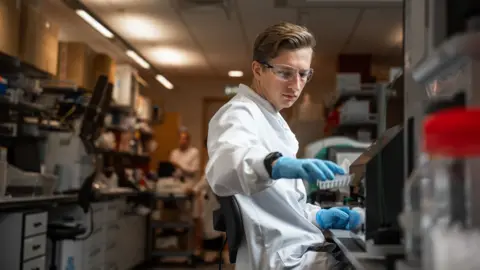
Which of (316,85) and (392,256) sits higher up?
(316,85)

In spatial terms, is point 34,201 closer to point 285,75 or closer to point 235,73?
point 285,75

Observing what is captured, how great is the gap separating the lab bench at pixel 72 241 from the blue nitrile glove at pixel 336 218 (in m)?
1.88

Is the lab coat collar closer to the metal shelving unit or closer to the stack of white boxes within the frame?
the stack of white boxes

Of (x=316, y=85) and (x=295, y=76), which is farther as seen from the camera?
(x=316, y=85)

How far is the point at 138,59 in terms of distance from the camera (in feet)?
22.0

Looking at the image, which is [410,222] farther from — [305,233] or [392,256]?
[305,233]

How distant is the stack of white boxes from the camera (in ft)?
12.9

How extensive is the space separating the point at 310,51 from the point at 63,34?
4687 millimetres

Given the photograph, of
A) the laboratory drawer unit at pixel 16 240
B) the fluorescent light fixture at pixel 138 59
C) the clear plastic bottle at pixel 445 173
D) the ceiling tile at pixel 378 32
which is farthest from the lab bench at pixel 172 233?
Result: the clear plastic bottle at pixel 445 173

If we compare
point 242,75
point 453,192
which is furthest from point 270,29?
point 242,75

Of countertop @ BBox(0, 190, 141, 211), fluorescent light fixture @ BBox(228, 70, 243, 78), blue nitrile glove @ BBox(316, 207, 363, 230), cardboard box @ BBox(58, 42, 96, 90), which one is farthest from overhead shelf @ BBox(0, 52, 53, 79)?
fluorescent light fixture @ BBox(228, 70, 243, 78)

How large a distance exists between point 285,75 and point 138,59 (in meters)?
5.39

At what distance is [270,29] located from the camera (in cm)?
160

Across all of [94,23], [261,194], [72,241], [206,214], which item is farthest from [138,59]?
[261,194]
